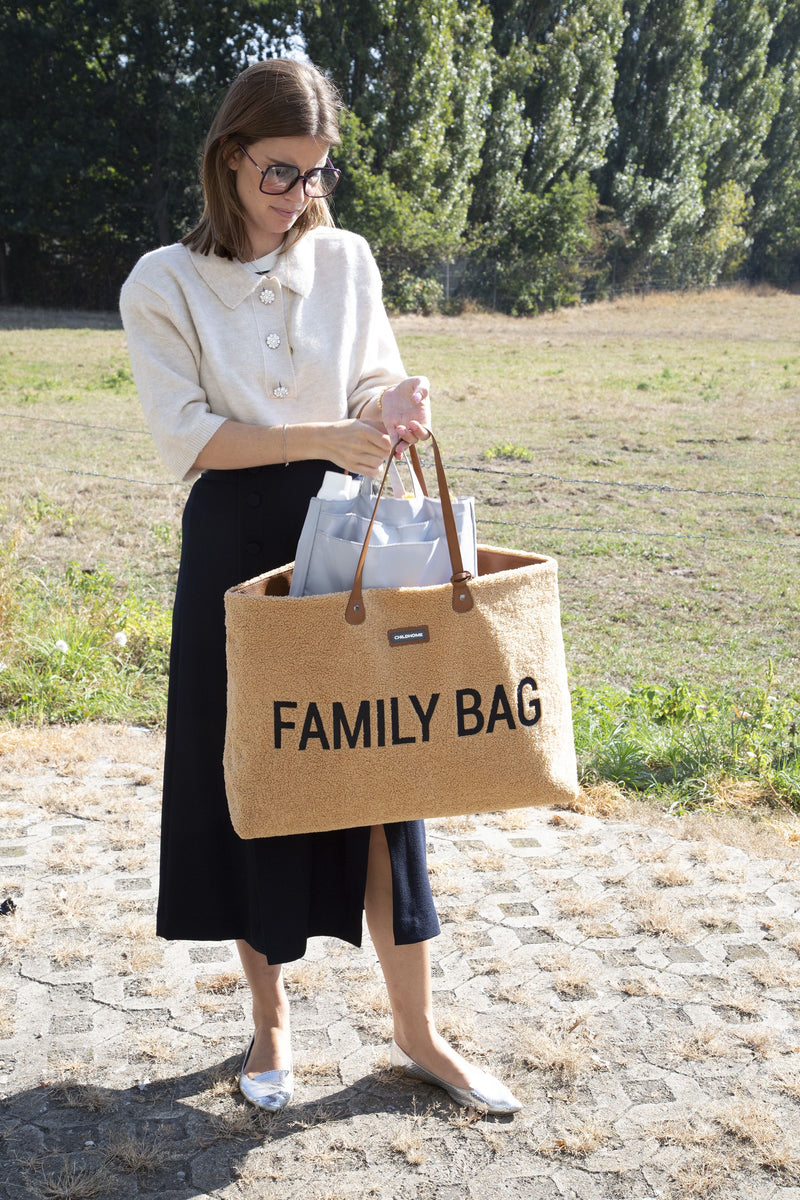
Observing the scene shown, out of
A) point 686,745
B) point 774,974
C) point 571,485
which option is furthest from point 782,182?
point 774,974

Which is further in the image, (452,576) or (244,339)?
(244,339)

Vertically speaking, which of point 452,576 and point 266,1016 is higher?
point 452,576

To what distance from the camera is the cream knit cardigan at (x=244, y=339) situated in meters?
1.91

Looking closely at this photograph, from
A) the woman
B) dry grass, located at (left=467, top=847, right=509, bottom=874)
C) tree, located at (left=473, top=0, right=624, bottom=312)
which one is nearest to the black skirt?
the woman

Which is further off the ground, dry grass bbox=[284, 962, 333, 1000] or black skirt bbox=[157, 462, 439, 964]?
black skirt bbox=[157, 462, 439, 964]

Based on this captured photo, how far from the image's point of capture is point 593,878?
10.1ft

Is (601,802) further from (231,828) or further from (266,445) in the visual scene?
(266,445)

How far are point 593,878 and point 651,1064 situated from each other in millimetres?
853

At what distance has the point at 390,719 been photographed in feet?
5.71

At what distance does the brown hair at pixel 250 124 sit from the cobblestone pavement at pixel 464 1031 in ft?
5.38

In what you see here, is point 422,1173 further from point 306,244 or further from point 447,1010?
point 306,244

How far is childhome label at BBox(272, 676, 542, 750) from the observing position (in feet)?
5.67

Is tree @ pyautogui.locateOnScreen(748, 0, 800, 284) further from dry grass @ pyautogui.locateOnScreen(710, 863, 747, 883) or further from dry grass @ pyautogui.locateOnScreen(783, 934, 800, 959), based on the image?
dry grass @ pyautogui.locateOnScreen(783, 934, 800, 959)

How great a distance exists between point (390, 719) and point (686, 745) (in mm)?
2486
